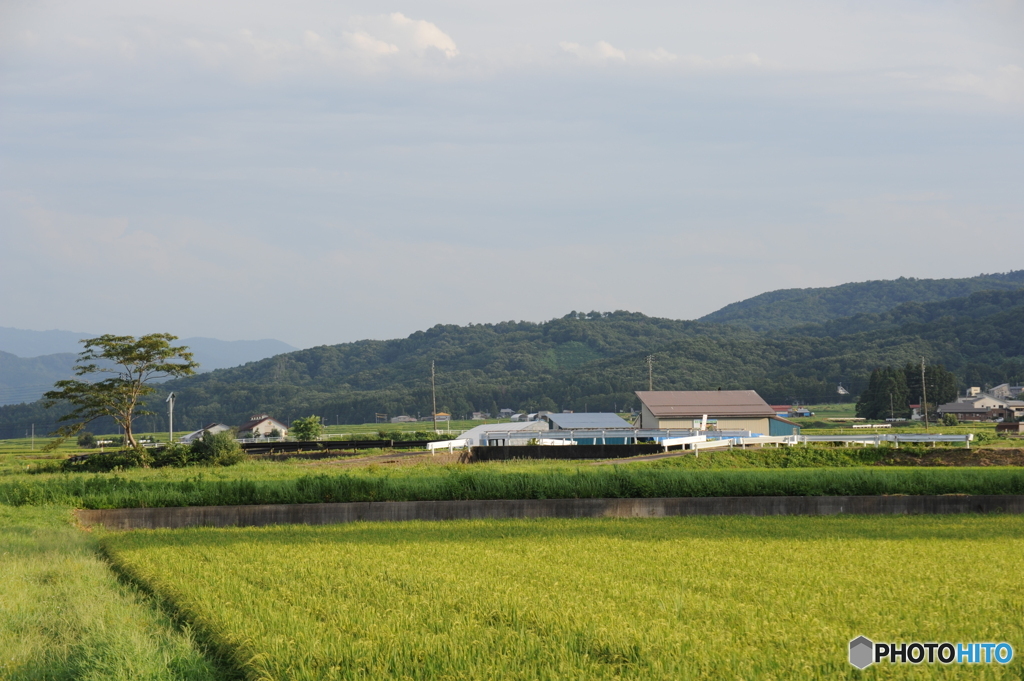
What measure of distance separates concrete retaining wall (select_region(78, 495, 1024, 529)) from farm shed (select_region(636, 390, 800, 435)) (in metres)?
24.4

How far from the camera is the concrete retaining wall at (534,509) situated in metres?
15.5

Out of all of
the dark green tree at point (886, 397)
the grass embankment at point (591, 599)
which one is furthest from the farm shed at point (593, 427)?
the dark green tree at point (886, 397)

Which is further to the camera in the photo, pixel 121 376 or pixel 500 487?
pixel 121 376

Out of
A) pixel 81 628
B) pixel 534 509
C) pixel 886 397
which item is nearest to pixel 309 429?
pixel 534 509

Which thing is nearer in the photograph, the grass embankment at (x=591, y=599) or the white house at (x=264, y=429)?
the grass embankment at (x=591, y=599)

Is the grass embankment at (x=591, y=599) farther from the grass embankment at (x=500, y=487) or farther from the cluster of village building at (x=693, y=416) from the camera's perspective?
the cluster of village building at (x=693, y=416)

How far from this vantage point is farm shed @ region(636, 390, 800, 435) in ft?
137

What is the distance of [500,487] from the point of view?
55.8 ft

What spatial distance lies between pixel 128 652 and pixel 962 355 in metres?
116

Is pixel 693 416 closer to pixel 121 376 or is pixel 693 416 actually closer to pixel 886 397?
pixel 121 376

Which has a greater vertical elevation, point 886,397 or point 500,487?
point 886,397

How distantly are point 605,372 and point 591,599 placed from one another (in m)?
98.7

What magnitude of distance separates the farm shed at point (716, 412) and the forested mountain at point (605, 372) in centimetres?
5055

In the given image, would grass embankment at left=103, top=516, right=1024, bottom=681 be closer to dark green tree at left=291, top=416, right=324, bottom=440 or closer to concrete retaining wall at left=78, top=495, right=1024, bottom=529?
concrete retaining wall at left=78, top=495, right=1024, bottom=529
